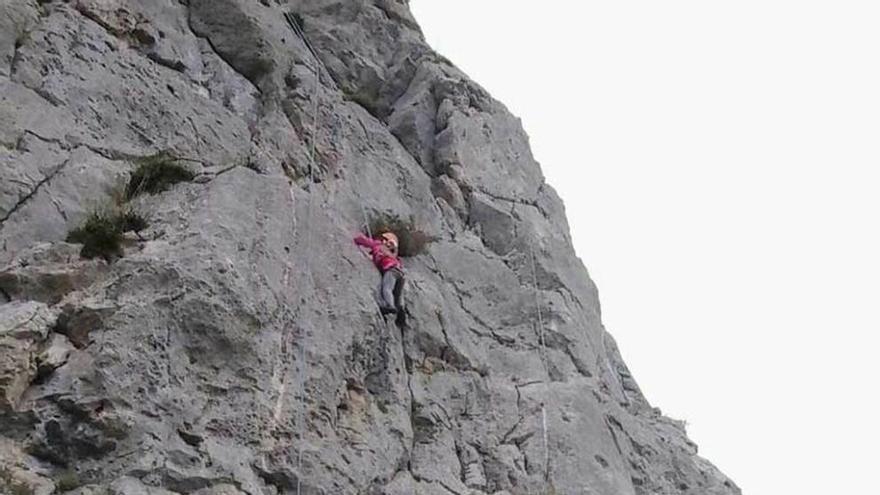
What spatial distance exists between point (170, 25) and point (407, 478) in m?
9.09

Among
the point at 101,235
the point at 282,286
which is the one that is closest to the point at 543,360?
the point at 282,286

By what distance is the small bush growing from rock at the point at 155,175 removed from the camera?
13273mm

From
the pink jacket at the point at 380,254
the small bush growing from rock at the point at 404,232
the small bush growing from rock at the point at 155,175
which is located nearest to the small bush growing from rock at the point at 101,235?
the small bush growing from rock at the point at 155,175

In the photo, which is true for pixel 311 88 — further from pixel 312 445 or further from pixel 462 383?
pixel 312 445

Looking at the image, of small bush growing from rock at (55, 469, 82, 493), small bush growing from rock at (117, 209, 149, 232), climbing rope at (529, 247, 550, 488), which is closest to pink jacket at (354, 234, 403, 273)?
climbing rope at (529, 247, 550, 488)

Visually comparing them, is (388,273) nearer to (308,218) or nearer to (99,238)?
(308,218)

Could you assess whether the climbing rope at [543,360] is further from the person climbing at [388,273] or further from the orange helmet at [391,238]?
the orange helmet at [391,238]

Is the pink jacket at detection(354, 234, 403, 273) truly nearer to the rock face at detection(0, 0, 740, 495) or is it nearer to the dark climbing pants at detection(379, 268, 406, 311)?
the dark climbing pants at detection(379, 268, 406, 311)

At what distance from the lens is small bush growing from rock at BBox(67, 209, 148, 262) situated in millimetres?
11703

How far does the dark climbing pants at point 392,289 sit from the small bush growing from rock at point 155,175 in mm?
3040

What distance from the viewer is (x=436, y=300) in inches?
620

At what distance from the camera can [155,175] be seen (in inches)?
531

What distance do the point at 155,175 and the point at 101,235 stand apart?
74.6 inches

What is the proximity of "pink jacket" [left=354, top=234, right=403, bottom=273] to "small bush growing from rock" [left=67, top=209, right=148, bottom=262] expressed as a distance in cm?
379
